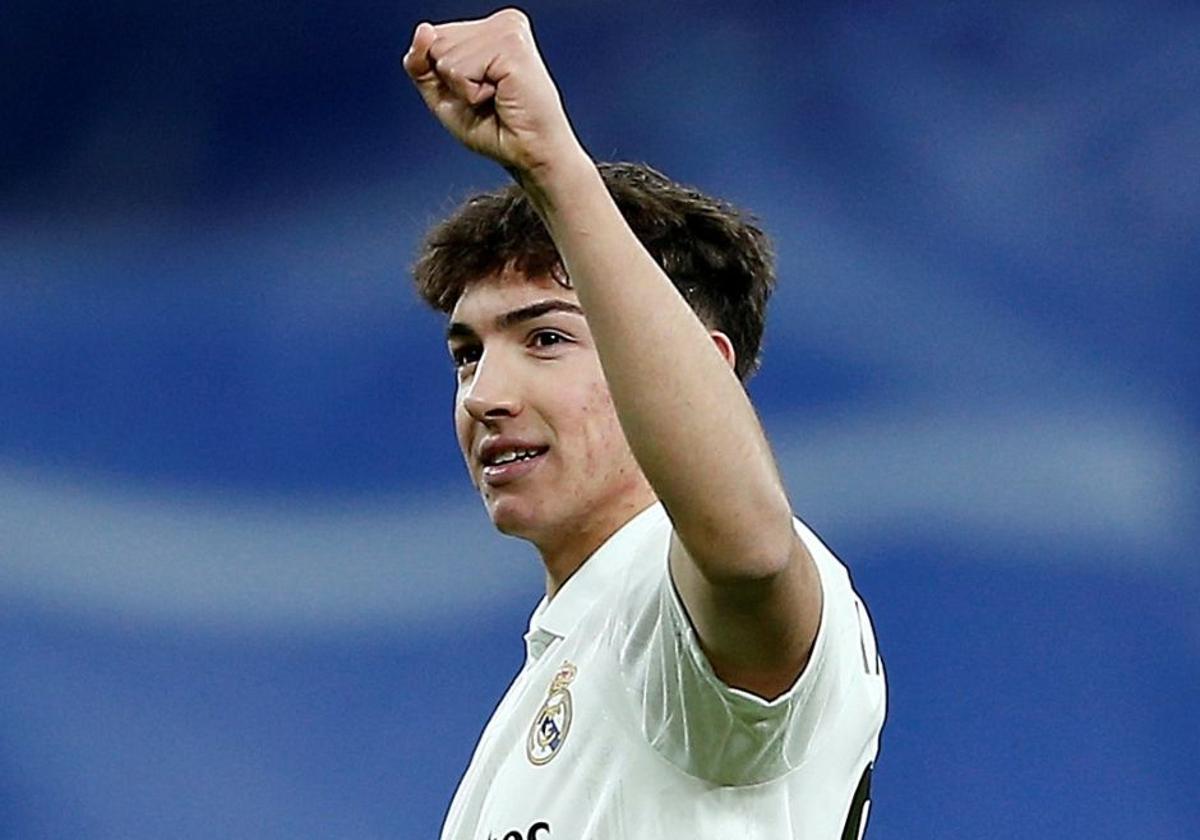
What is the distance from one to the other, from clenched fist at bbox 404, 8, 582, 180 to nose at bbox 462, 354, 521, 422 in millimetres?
351

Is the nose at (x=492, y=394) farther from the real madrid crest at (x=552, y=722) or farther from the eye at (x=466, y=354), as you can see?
the real madrid crest at (x=552, y=722)

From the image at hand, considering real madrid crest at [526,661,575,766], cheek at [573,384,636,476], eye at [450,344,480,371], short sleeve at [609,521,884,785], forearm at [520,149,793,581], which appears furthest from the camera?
eye at [450,344,480,371]

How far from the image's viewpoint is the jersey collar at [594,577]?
3.91ft

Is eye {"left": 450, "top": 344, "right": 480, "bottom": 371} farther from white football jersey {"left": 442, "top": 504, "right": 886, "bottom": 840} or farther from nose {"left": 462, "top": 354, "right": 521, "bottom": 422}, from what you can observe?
white football jersey {"left": 442, "top": 504, "right": 886, "bottom": 840}

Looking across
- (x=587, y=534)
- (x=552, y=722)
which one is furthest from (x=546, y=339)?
(x=552, y=722)

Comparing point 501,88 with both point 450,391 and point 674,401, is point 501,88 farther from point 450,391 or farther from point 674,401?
point 450,391

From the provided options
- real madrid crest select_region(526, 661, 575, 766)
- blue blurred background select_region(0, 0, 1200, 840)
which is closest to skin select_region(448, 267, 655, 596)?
real madrid crest select_region(526, 661, 575, 766)

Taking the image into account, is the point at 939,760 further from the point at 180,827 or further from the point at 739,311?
the point at 739,311

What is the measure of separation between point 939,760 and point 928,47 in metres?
0.95

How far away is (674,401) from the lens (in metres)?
0.85

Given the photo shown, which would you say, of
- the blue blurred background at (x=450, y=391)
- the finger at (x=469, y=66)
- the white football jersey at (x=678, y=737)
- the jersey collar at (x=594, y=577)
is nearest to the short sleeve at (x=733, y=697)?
the white football jersey at (x=678, y=737)

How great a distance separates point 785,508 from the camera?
0.88 m

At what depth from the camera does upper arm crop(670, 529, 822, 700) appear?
89 cm

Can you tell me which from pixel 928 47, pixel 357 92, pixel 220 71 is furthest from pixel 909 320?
pixel 220 71
